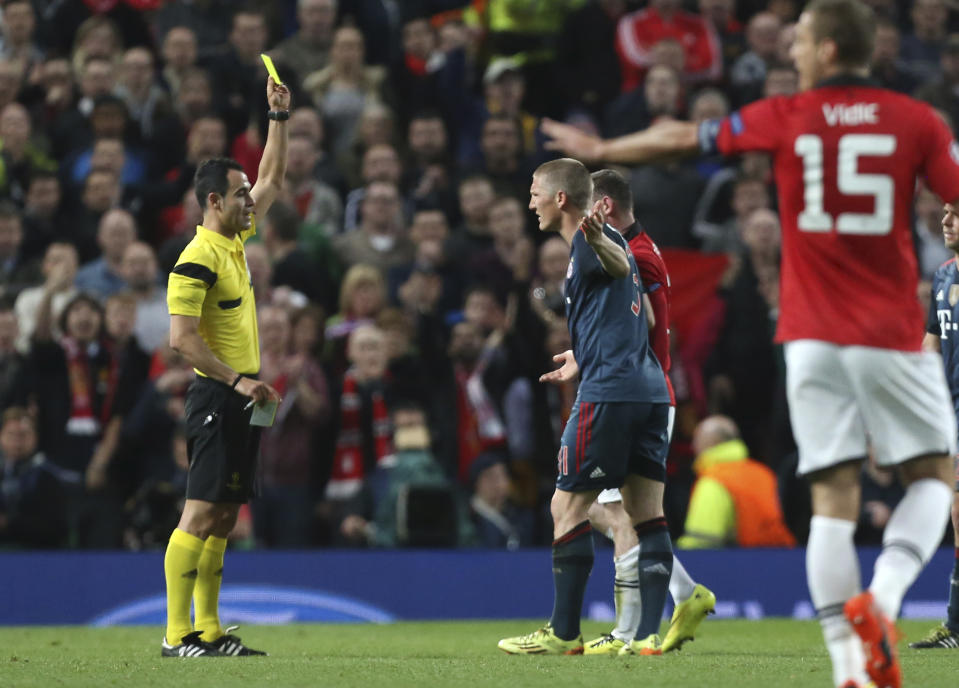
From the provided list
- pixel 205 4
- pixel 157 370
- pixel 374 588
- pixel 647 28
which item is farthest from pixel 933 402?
pixel 205 4

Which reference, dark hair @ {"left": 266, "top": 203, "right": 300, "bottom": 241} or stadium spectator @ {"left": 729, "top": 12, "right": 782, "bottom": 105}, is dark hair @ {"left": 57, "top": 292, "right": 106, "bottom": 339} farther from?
stadium spectator @ {"left": 729, "top": 12, "right": 782, "bottom": 105}

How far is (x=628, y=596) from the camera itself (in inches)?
306

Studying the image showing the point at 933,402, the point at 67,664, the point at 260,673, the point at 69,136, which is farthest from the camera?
the point at 69,136

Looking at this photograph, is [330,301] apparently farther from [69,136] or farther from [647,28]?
[647,28]

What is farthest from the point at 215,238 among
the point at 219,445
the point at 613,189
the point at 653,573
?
the point at 653,573

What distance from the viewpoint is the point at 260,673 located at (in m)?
6.38

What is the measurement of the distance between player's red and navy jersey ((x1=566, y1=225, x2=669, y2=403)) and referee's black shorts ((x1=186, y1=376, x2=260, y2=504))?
1727 millimetres

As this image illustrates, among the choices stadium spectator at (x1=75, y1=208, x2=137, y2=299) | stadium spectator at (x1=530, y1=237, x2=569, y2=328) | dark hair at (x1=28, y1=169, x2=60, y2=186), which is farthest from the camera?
dark hair at (x1=28, y1=169, x2=60, y2=186)

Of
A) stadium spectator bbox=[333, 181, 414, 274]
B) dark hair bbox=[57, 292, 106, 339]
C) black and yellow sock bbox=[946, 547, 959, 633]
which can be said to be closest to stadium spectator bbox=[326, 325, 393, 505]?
stadium spectator bbox=[333, 181, 414, 274]

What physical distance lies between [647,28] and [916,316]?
36.0ft

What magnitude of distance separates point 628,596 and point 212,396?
91.4 inches

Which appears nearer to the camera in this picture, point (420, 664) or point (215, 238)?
point (420, 664)

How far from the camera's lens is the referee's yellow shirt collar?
7.80 metres

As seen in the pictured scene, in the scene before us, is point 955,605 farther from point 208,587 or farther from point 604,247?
point 208,587
